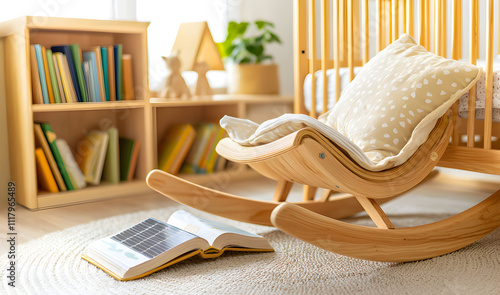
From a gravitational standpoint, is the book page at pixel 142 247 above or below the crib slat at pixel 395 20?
below

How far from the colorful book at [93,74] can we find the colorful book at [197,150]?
465 mm

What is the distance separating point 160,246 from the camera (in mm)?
1224

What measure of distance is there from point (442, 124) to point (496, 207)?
0.25 m

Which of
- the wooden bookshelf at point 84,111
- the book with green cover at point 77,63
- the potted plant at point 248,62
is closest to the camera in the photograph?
the wooden bookshelf at point 84,111

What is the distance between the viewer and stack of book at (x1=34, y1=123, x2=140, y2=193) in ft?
6.05

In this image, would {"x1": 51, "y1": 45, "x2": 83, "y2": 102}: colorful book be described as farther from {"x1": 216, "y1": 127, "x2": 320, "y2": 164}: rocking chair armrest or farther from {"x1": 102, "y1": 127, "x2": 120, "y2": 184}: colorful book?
{"x1": 216, "y1": 127, "x2": 320, "y2": 164}: rocking chair armrest

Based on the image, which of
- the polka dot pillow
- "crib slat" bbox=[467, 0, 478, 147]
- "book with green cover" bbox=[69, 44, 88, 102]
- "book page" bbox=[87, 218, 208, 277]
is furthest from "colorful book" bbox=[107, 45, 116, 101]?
"crib slat" bbox=[467, 0, 478, 147]

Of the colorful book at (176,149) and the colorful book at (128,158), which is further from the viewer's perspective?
the colorful book at (176,149)

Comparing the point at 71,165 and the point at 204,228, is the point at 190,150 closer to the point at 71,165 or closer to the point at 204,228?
the point at 71,165

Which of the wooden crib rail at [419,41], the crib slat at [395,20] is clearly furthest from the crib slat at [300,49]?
the crib slat at [395,20]

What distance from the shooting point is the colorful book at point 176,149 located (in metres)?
2.17

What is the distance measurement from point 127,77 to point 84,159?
1.10 ft

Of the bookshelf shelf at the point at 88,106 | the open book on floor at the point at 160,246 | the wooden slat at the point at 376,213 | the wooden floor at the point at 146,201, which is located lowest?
the wooden floor at the point at 146,201

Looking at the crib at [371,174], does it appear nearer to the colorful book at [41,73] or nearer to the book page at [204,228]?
the book page at [204,228]
